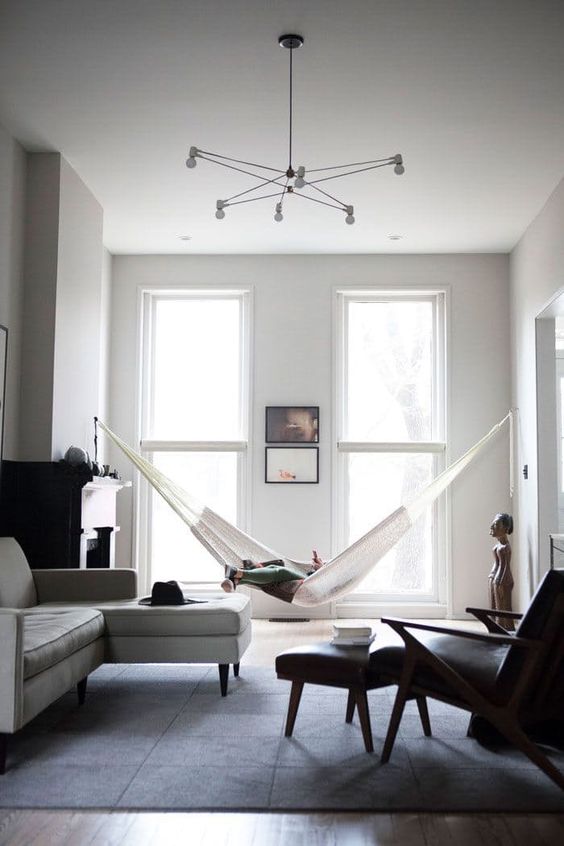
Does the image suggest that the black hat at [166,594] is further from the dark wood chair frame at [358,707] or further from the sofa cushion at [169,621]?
the dark wood chair frame at [358,707]

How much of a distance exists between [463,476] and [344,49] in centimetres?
372

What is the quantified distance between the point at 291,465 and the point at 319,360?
852 millimetres

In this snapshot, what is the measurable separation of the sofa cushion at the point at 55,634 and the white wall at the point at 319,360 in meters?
3.00

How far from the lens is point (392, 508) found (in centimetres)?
689

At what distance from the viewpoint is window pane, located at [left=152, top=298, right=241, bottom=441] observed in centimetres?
700

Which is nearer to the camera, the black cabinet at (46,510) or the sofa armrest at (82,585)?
the sofa armrest at (82,585)

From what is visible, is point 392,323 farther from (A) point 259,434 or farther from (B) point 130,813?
(B) point 130,813

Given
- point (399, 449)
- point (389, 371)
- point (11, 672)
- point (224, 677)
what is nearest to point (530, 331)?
point (389, 371)

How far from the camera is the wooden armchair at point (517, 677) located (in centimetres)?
280

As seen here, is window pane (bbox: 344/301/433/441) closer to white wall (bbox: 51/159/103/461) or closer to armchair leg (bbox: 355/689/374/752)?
white wall (bbox: 51/159/103/461)

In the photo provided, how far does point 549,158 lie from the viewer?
4973 mm

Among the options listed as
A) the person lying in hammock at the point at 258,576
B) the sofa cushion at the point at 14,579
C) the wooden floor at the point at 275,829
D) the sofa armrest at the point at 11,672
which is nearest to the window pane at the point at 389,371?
the person lying in hammock at the point at 258,576

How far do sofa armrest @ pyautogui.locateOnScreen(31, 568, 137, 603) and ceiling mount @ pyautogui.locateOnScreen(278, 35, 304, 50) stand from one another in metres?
2.65

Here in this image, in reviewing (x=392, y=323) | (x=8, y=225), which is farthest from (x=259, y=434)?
(x=8, y=225)
